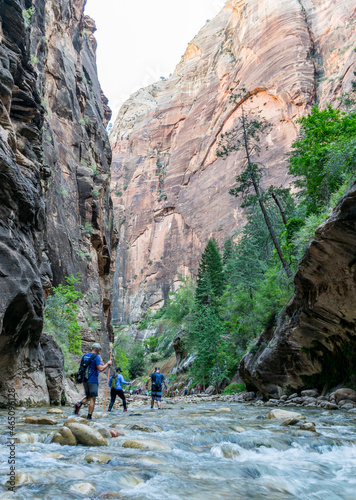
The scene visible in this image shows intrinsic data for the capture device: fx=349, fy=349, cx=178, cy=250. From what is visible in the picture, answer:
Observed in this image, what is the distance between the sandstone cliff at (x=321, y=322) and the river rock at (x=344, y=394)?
26.7 inches

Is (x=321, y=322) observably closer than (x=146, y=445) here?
No

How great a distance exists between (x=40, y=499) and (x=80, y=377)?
5.69 meters

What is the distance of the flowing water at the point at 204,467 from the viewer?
355 centimetres

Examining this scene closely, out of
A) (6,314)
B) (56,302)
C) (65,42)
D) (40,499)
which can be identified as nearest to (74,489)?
(40,499)

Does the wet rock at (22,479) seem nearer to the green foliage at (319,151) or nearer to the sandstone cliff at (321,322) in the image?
the sandstone cliff at (321,322)

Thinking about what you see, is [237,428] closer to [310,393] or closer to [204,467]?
[204,467]

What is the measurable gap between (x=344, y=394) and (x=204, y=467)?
29.1 feet

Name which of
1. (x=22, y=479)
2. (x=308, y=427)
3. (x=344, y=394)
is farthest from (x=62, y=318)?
(x=22, y=479)

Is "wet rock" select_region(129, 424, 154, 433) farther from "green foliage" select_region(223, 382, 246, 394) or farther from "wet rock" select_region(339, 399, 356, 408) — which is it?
"green foliage" select_region(223, 382, 246, 394)

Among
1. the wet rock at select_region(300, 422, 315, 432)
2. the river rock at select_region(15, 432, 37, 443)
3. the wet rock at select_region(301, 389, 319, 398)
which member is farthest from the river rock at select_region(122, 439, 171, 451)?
the wet rock at select_region(301, 389, 319, 398)

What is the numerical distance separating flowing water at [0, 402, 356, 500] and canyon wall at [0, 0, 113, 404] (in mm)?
5495

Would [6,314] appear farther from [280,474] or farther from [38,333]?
[280,474]

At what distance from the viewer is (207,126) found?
7688 cm

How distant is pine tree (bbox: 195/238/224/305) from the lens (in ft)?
133
